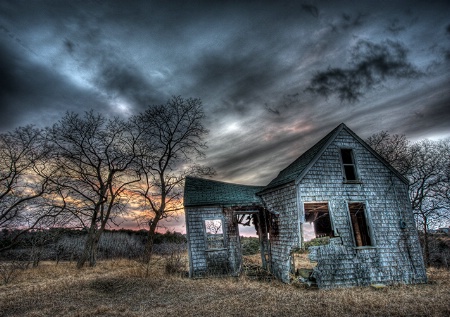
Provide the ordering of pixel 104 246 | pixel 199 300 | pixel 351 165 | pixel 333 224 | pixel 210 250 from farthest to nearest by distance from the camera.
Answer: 1. pixel 104 246
2. pixel 210 250
3. pixel 351 165
4. pixel 333 224
5. pixel 199 300

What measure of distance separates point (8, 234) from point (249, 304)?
1542cm

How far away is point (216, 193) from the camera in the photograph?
715 inches

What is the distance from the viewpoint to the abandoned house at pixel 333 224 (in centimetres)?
1224

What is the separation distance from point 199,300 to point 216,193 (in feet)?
29.9

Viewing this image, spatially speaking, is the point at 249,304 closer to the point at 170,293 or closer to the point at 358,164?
the point at 170,293

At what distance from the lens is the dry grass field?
26.1 ft

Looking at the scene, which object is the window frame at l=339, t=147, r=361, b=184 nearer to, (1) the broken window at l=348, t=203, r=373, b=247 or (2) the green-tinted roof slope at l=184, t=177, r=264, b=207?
(1) the broken window at l=348, t=203, r=373, b=247

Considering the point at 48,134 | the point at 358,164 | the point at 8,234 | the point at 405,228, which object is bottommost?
the point at 405,228

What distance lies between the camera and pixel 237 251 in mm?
16469

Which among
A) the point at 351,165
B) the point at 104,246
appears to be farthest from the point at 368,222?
the point at 104,246

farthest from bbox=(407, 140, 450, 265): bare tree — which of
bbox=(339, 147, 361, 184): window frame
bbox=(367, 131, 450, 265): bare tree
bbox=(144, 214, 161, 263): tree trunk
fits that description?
bbox=(144, 214, 161, 263): tree trunk

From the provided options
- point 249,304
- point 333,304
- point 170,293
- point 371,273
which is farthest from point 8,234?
point 371,273

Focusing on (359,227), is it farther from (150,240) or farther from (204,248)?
(150,240)

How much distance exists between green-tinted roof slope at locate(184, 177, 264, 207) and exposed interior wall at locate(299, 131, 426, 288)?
550 cm
